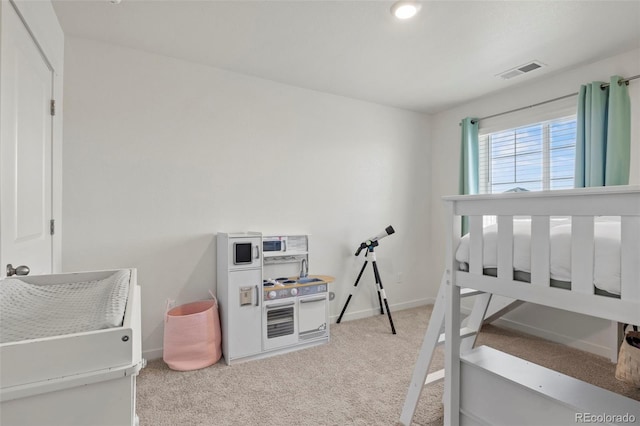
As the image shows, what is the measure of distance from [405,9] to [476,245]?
1.56 meters

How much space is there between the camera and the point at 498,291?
1.37 meters

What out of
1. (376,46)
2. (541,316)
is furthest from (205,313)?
(541,316)

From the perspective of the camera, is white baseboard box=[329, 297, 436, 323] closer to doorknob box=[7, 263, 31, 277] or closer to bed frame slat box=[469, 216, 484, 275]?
bed frame slat box=[469, 216, 484, 275]

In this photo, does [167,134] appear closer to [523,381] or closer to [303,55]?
[303,55]

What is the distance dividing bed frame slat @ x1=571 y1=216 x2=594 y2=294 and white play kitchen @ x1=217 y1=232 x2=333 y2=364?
208 centimetres

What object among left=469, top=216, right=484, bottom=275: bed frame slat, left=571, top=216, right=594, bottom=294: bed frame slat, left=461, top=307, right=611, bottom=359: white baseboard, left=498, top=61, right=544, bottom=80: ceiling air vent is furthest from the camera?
left=498, top=61, right=544, bottom=80: ceiling air vent

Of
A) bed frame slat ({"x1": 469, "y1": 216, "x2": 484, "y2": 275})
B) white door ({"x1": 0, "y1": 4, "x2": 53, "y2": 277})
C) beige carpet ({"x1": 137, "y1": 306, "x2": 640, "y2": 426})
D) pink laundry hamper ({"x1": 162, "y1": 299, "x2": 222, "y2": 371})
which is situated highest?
white door ({"x1": 0, "y1": 4, "x2": 53, "y2": 277})

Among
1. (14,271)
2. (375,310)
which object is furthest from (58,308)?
(375,310)

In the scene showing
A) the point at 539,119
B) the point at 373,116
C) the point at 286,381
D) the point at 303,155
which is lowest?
the point at 286,381

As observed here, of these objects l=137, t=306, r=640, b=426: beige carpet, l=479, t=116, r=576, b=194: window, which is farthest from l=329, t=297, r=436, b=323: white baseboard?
l=479, t=116, r=576, b=194: window

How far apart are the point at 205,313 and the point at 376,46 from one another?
2539 mm

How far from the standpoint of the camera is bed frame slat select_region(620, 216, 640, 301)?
97 cm

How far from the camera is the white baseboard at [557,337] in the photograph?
264cm

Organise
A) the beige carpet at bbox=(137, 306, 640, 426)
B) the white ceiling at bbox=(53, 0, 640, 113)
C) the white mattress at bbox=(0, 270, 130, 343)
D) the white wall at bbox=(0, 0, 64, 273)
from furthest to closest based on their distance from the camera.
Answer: the white ceiling at bbox=(53, 0, 640, 113) → the beige carpet at bbox=(137, 306, 640, 426) → the white wall at bbox=(0, 0, 64, 273) → the white mattress at bbox=(0, 270, 130, 343)
